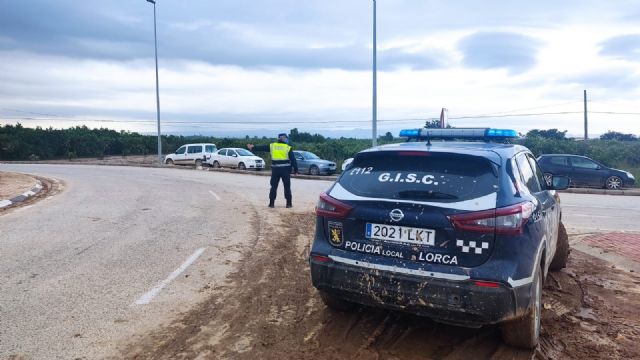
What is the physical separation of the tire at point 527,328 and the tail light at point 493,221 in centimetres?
52

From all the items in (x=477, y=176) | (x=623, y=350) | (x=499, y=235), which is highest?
(x=477, y=176)

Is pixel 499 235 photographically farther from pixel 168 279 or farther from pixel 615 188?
pixel 615 188

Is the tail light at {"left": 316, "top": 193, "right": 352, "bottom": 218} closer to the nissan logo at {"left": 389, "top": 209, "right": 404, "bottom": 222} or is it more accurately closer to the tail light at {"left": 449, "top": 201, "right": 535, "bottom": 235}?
the nissan logo at {"left": 389, "top": 209, "right": 404, "bottom": 222}

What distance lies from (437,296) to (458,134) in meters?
2.46

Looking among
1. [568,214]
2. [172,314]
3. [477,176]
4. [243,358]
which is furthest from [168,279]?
[568,214]

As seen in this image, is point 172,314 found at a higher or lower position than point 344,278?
lower

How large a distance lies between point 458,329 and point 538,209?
4.07 feet

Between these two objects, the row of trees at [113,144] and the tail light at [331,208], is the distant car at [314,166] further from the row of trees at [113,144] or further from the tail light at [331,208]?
the tail light at [331,208]

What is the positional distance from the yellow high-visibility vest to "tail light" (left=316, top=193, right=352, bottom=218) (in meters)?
7.41

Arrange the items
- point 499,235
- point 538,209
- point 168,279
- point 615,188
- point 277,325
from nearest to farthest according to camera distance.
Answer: point 499,235, point 538,209, point 277,325, point 168,279, point 615,188

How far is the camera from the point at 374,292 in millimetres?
3799

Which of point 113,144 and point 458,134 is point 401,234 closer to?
point 458,134

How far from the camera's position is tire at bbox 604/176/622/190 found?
786 inches

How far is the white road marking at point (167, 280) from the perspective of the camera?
502cm
